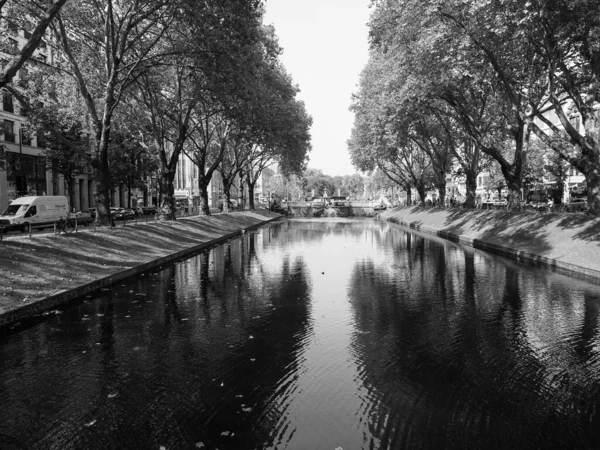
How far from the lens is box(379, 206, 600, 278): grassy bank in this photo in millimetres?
16203

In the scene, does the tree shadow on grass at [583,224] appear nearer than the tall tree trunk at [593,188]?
Yes

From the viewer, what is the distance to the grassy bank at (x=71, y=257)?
10.8 meters

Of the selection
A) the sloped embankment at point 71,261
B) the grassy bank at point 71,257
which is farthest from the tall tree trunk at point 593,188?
the grassy bank at point 71,257

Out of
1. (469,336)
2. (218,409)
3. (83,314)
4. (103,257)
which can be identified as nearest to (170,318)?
(83,314)

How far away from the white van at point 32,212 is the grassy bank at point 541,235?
84.7 feet

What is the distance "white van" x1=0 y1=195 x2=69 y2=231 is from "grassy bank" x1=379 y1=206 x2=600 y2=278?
25.8 m

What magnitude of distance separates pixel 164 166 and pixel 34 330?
21.2 meters

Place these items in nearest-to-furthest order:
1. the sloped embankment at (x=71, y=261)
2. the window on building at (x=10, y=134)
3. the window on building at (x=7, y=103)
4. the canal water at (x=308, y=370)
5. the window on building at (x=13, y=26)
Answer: the canal water at (x=308, y=370)
the sloped embankment at (x=71, y=261)
the window on building at (x=13, y=26)
the window on building at (x=7, y=103)
the window on building at (x=10, y=134)

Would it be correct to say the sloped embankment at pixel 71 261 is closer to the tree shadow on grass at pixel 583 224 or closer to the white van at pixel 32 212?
the white van at pixel 32 212

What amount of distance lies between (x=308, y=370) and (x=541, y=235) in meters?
17.5

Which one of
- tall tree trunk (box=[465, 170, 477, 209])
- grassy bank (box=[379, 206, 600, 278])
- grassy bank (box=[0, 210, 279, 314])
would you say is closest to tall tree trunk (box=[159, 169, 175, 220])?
grassy bank (box=[0, 210, 279, 314])

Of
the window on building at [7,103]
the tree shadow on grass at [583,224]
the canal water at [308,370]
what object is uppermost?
the window on building at [7,103]

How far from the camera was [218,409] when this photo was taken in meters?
5.28

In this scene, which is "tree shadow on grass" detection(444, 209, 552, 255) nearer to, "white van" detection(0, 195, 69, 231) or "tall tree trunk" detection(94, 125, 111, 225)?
"tall tree trunk" detection(94, 125, 111, 225)
